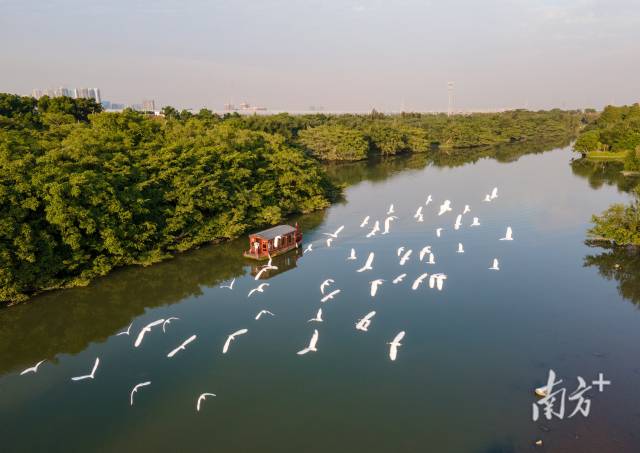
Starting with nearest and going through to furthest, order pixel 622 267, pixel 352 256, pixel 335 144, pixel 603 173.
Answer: pixel 622 267
pixel 352 256
pixel 603 173
pixel 335 144

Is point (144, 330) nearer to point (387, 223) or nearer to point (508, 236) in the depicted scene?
point (387, 223)

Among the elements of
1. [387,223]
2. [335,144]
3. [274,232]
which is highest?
[335,144]

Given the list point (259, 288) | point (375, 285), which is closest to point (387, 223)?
point (375, 285)

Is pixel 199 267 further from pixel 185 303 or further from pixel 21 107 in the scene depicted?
pixel 21 107

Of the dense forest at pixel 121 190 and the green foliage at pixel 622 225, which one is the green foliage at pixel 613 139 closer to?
the green foliage at pixel 622 225

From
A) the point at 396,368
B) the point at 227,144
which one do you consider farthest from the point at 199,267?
the point at 396,368
